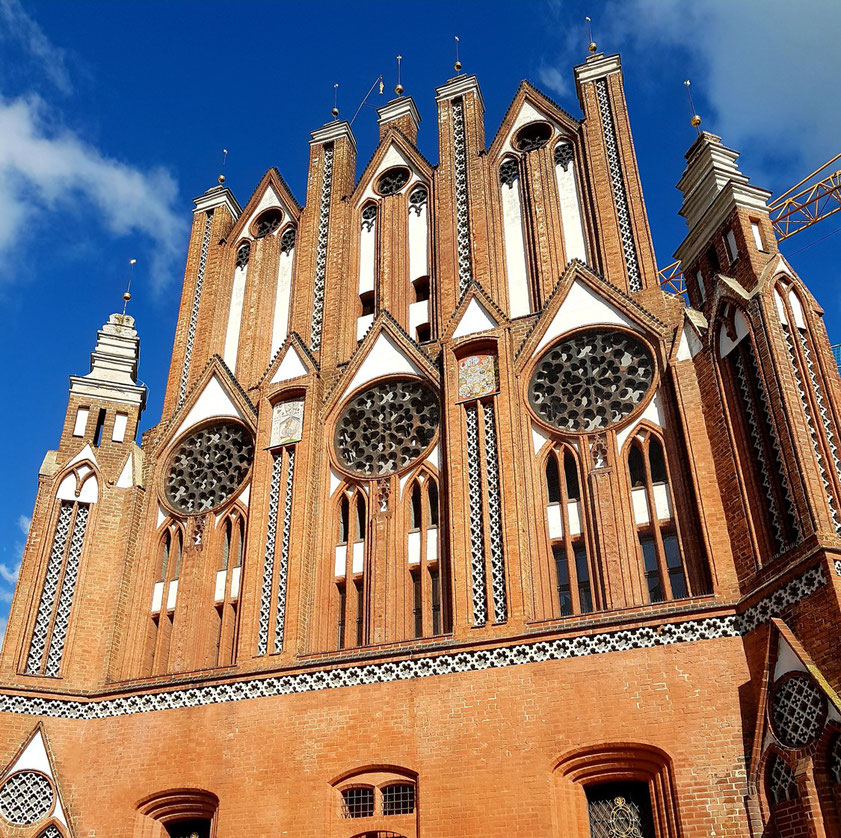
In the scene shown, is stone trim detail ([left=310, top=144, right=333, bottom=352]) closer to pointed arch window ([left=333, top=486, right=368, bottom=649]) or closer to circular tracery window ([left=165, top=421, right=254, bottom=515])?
circular tracery window ([left=165, top=421, right=254, bottom=515])

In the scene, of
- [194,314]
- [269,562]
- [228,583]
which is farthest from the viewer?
[194,314]

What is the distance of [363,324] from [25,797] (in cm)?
952

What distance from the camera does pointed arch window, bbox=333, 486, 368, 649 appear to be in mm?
13922

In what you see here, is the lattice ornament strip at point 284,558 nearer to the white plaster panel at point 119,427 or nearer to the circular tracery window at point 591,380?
the white plaster panel at point 119,427

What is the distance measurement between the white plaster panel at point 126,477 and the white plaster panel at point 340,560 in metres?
4.41

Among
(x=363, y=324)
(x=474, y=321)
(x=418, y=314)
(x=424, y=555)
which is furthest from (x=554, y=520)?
(x=363, y=324)

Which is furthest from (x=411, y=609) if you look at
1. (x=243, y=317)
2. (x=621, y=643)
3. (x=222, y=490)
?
(x=243, y=317)

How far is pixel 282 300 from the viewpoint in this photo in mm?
18328

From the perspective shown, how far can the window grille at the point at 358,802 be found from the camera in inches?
470

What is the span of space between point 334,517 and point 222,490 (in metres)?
2.46

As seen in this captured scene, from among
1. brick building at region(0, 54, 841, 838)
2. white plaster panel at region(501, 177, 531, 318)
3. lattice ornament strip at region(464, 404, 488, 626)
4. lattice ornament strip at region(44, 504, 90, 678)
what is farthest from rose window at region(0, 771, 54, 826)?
white plaster panel at region(501, 177, 531, 318)

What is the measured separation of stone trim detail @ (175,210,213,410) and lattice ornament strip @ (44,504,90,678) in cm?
289

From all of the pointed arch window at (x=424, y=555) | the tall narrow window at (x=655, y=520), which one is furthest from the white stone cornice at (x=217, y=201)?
the tall narrow window at (x=655, y=520)

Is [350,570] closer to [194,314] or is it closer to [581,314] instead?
[581,314]
